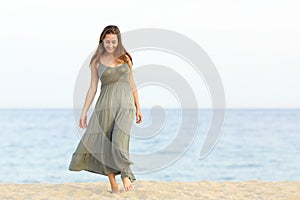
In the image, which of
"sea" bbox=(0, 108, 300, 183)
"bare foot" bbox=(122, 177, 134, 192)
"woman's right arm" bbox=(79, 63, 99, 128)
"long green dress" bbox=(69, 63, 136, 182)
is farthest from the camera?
"sea" bbox=(0, 108, 300, 183)

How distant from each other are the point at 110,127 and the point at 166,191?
3.75 feet

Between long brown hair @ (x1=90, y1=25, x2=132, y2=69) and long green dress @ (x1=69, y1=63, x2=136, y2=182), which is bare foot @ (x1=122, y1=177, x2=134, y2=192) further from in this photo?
long brown hair @ (x1=90, y1=25, x2=132, y2=69)

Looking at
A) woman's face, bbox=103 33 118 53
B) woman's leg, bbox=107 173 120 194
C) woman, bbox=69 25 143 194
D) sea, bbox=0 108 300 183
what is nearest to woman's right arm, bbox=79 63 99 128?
woman, bbox=69 25 143 194

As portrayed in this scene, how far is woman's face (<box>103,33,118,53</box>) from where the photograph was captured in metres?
5.53

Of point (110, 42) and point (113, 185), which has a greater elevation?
point (110, 42)

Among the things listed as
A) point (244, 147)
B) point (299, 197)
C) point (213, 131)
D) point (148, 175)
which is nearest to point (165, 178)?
point (148, 175)

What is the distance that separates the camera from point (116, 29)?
556 centimetres

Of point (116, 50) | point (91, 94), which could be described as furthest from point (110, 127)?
point (116, 50)

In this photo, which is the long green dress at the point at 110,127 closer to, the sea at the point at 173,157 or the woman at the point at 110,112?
the woman at the point at 110,112

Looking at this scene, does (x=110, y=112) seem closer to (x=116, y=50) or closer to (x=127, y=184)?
(x=116, y=50)

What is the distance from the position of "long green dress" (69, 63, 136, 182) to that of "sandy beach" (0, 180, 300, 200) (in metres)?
0.36

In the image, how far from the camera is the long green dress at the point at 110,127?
5.52 metres

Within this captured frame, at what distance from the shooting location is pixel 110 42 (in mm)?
5543

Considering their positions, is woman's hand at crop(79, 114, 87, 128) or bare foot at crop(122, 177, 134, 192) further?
bare foot at crop(122, 177, 134, 192)
